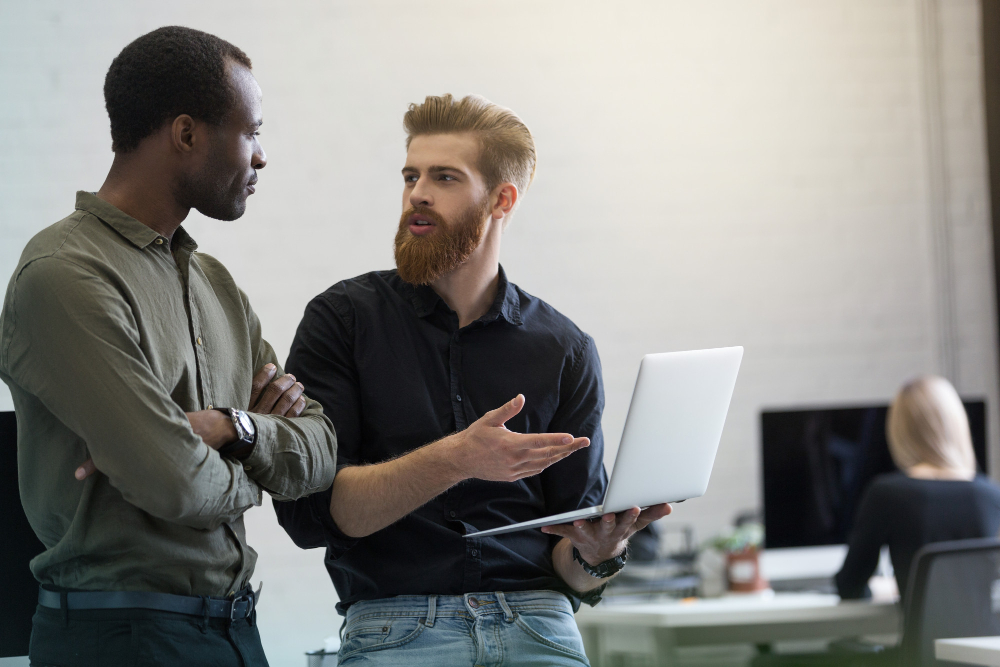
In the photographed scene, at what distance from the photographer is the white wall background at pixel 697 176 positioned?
3.06 metres

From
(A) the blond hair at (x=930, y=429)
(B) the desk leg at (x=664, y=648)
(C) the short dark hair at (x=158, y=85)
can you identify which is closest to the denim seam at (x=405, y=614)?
(C) the short dark hair at (x=158, y=85)

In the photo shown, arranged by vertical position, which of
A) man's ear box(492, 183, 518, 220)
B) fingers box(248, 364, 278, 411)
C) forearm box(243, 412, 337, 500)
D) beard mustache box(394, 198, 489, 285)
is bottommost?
forearm box(243, 412, 337, 500)

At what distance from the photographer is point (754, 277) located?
404cm

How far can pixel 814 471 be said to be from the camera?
3.38 metres

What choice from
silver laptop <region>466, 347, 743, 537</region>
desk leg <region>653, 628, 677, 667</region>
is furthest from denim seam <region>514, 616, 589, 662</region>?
desk leg <region>653, 628, 677, 667</region>

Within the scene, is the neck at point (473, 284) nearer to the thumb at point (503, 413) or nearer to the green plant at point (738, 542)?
the thumb at point (503, 413)

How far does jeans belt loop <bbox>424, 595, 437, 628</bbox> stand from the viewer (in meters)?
1.65

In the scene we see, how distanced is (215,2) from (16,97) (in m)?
0.65

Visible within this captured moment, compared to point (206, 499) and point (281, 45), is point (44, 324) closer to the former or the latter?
point (206, 499)

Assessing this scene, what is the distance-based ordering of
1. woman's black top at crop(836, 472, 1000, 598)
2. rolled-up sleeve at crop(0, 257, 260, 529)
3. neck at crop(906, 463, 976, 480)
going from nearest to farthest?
rolled-up sleeve at crop(0, 257, 260, 529), woman's black top at crop(836, 472, 1000, 598), neck at crop(906, 463, 976, 480)

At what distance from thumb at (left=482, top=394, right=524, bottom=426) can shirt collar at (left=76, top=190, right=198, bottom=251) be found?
0.56 meters

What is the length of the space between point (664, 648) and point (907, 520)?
92 cm

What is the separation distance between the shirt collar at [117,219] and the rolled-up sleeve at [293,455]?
11.9 inches

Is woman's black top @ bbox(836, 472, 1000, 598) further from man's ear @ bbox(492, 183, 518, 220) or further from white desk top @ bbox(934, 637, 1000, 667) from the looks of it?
man's ear @ bbox(492, 183, 518, 220)
